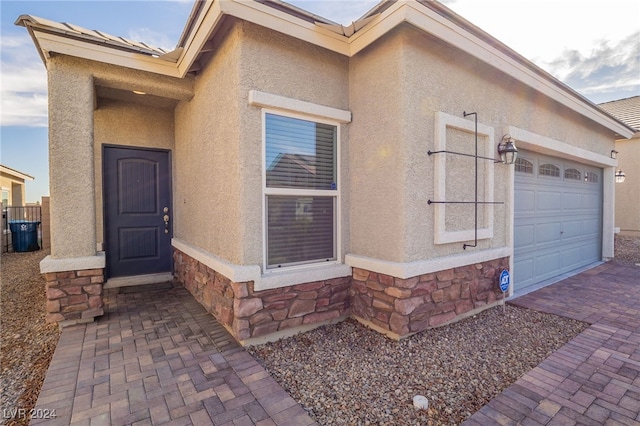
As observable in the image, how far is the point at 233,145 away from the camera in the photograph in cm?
331

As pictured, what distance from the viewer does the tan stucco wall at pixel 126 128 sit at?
5.09 m

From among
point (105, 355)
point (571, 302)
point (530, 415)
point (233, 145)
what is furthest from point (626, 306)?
point (105, 355)

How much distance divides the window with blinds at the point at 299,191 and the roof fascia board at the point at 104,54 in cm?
205

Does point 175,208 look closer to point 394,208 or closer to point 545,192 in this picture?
point 394,208

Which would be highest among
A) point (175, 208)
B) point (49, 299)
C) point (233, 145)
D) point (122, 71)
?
point (122, 71)

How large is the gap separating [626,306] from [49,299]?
767 centimetres

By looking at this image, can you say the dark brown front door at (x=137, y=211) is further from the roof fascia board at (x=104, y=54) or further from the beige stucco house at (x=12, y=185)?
the beige stucco house at (x=12, y=185)

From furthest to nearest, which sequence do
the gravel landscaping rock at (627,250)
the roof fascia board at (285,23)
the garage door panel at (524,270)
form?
the gravel landscaping rock at (627,250) < the garage door panel at (524,270) < the roof fascia board at (285,23)

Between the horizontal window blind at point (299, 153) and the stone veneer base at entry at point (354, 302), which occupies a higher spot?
the horizontal window blind at point (299, 153)

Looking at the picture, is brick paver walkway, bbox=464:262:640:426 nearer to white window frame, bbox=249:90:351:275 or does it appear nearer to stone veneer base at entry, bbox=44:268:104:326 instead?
white window frame, bbox=249:90:351:275

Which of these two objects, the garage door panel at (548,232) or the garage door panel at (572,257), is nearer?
the garage door panel at (548,232)

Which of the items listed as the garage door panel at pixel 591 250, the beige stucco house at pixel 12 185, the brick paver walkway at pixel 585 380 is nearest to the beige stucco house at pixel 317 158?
the brick paver walkway at pixel 585 380

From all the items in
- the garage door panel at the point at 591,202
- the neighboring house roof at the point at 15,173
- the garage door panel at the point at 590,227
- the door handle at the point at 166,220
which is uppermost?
the neighboring house roof at the point at 15,173

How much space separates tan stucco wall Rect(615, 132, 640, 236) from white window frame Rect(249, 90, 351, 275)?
13.1 m
